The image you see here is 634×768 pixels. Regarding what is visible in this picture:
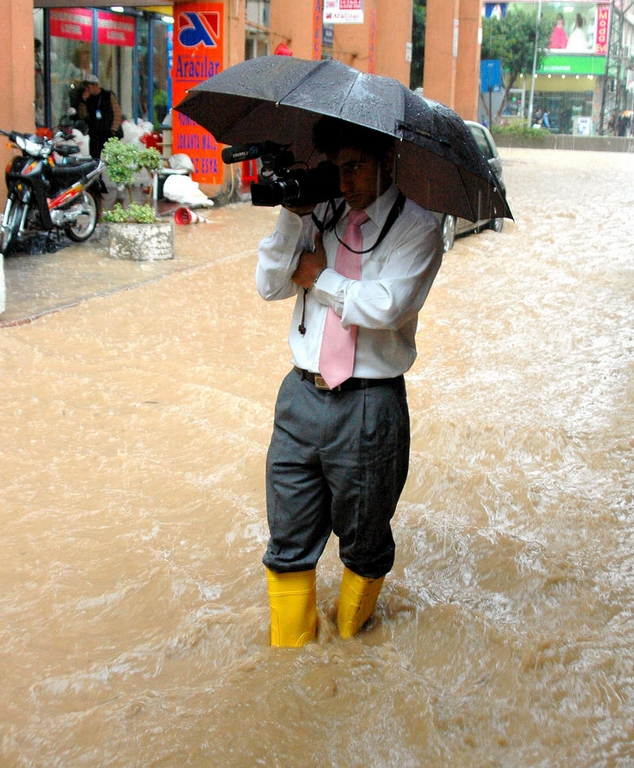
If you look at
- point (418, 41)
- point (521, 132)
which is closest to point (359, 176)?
point (418, 41)

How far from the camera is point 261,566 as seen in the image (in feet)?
13.8

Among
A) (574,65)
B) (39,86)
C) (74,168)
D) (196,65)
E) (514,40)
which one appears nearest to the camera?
(74,168)

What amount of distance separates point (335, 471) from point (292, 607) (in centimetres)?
54

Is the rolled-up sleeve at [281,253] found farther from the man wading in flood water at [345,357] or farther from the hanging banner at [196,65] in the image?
the hanging banner at [196,65]

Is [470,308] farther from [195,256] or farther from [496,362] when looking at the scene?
[195,256]

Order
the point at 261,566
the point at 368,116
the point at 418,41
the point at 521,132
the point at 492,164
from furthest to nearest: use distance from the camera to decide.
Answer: the point at 521,132 < the point at 418,41 < the point at 492,164 < the point at 261,566 < the point at 368,116

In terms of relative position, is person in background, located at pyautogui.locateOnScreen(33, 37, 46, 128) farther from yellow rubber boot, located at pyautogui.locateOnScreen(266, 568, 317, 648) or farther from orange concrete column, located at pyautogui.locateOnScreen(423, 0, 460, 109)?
yellow rubber boot, located at pyautogui.locateOnScreen(266, 568, 317, 648)

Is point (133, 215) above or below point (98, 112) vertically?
below

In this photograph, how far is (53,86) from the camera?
17344mm

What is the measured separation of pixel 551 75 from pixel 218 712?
53.5 m

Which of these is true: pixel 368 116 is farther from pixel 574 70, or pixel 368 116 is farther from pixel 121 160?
pixel 574 70

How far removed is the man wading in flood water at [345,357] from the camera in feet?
9.52

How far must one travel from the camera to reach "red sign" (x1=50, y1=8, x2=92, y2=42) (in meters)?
17.1

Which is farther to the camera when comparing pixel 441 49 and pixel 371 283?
pixel 441 49
